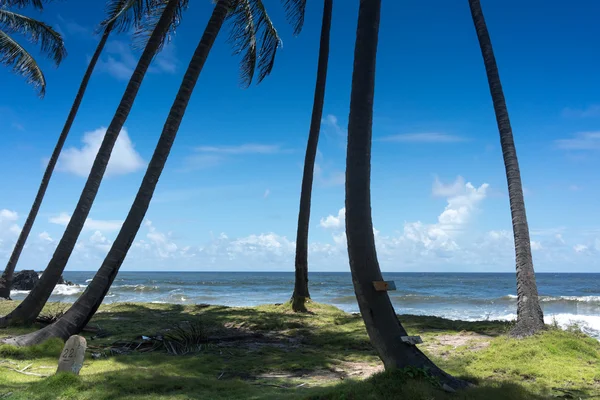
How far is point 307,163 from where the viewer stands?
14.2 m

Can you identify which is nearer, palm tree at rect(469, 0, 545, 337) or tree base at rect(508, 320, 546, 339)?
tree base at rect(508, 320, 546, 339)

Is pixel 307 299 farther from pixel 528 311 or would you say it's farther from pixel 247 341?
pixel 528 311

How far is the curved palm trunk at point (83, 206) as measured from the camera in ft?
32.5

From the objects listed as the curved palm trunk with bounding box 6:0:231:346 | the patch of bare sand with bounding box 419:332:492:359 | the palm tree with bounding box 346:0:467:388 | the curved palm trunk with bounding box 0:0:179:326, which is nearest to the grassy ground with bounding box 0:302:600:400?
the patch of bare sand with bounding box 419:332:492:359

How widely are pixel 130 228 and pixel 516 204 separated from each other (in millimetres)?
7823

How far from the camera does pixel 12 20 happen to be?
15.3 m

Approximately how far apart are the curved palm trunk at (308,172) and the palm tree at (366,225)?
8273 millimetres

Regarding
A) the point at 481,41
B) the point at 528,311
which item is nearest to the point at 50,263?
the point at 528,311

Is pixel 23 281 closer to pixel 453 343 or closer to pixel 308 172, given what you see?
pixel 308 172

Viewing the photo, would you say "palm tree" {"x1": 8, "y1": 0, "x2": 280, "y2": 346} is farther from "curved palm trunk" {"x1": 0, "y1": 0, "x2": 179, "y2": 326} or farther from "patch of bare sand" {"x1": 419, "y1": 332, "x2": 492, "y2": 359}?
"patch of bare sand" {"x1": 419, "y1": 332, "x2": 492, "y2": 359}

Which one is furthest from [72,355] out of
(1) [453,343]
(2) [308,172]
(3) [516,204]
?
(2) [308,172]

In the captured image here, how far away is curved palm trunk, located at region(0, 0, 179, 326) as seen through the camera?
9906 mm

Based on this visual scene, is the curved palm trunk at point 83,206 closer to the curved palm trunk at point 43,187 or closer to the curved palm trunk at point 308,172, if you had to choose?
the curved palm trunk at point 308,172

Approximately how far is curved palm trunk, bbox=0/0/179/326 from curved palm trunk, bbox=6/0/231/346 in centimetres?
161
